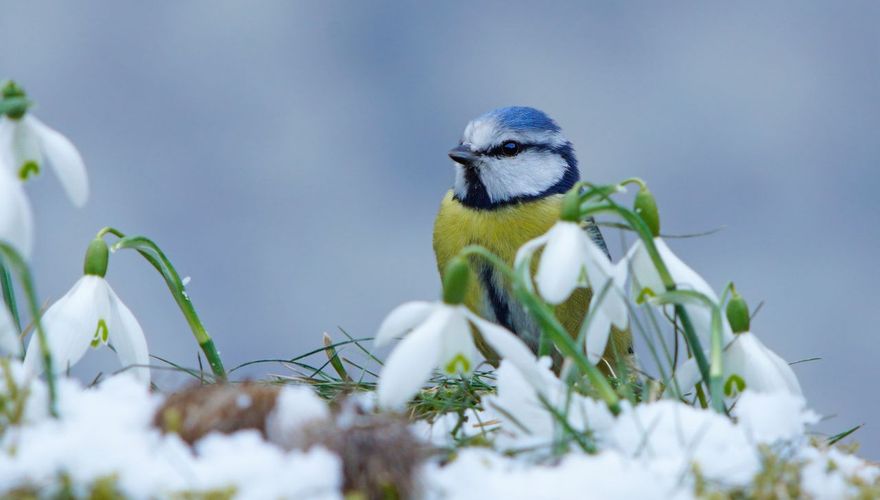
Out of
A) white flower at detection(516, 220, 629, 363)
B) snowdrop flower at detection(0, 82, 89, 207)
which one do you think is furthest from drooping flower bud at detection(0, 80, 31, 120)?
white flower at detection(516, 220, 629, 363)

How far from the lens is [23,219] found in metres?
1.63

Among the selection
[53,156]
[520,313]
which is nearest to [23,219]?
[53,156]

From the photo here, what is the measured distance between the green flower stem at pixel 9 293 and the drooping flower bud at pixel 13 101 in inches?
22.1

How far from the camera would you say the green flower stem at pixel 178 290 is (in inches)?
86.7

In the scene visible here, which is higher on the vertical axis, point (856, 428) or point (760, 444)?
point (760, 444)

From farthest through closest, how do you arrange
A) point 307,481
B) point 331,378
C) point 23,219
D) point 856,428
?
point 331,378 < point 856,428 < point 23,219 < point 307,481

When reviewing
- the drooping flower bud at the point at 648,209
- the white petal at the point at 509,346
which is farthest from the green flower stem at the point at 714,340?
the white petal at the point at 509,346

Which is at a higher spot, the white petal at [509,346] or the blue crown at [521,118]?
the blue crown at [521,118]

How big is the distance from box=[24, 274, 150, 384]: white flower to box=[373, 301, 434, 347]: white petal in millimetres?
575

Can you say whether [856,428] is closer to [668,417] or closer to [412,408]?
→ [668,417]

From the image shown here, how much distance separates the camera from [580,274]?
1.87m

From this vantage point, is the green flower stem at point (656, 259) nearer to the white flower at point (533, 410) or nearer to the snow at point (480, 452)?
the snow at point (480, 452)

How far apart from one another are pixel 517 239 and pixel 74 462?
213 centimetres

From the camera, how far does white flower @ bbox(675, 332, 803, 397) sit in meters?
1.92
